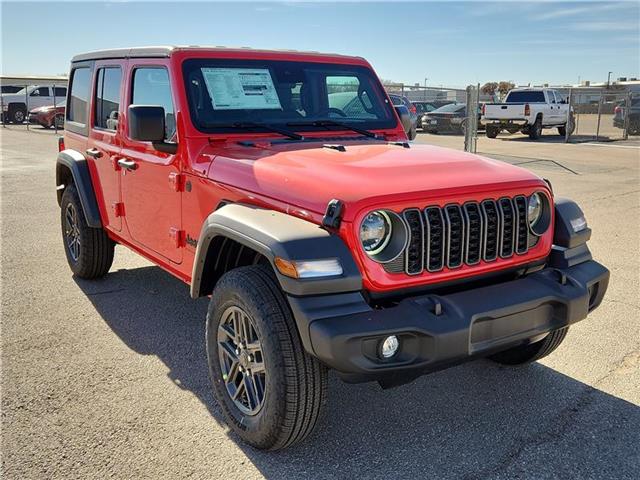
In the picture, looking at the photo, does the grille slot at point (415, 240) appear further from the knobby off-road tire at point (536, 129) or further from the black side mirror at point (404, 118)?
the knobby off-road tire at point (536, 129)

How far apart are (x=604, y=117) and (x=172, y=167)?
36.9m

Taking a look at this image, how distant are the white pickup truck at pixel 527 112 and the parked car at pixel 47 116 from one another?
1787 cm

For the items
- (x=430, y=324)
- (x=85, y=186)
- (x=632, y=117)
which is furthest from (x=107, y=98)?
(x=632, y=117)

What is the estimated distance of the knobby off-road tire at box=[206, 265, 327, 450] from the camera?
9.07 ft

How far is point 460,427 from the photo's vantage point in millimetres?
3293

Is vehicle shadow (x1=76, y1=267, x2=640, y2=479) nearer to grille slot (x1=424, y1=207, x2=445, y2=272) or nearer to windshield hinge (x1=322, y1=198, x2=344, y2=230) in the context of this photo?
grille slot (x1=424, y1=207, x2=445, y2=272)

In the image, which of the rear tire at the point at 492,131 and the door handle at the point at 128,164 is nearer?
the door handle at the point at 128,164

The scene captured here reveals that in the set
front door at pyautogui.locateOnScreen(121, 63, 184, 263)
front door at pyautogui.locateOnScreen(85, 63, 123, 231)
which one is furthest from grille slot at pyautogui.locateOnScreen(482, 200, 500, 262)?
front door at pyautogui.locateOnScreen(85, 63, 123, 231)

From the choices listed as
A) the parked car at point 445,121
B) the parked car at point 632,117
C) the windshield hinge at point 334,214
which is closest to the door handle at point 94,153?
the windshield hinge at point 334,214

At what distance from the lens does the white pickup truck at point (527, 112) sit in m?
22.8

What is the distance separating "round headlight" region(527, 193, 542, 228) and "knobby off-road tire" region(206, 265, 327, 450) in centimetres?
139

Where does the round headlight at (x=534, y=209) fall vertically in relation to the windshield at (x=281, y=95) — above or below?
below

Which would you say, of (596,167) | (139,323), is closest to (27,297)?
(139,323)

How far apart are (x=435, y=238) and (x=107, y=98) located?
10.6ft
